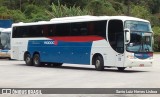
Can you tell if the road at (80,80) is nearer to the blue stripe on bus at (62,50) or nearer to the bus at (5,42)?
the blue stripe on bus at (62,50)

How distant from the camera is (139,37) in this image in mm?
25422

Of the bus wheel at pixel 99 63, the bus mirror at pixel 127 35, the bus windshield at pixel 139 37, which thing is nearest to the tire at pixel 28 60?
the bus wheel at pixel 99 63

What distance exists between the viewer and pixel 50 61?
100 ft

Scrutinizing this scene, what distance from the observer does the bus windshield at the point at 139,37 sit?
25.1 meters

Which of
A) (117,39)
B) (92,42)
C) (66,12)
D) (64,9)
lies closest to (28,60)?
(92,42)

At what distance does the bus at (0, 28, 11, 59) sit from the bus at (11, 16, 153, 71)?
10.5 metres

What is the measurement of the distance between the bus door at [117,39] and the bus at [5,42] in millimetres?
19348

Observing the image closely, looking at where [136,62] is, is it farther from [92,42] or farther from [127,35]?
[92,42]

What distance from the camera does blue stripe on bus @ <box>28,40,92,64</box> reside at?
27.5m

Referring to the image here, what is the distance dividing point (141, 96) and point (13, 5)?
254ft

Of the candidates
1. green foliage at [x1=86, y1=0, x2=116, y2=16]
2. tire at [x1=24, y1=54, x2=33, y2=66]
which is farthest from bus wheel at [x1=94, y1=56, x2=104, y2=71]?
green foliage at [x1=86, y1=0, x2=116, y2=16]

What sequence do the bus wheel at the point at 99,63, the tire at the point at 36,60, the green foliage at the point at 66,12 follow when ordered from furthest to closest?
1. the green foliage at the point at 66,12
2. the tire at the point at 36,60
3. the bus wheel at the point at 99,63

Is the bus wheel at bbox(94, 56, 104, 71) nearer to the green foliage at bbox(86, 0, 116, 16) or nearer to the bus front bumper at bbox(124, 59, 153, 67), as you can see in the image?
the bus front bumper at bbox(124, 59, 153, 67)

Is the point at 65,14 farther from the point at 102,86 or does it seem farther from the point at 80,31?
the point at 102,86
